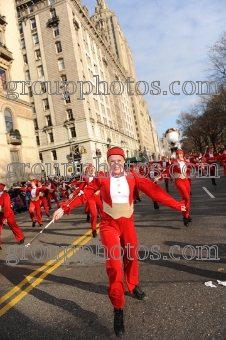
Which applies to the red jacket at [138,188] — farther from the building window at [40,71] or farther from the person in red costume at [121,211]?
the building window at [40,71]

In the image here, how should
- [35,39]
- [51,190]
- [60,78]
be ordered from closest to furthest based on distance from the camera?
[51,190], [60,78], [35,39]

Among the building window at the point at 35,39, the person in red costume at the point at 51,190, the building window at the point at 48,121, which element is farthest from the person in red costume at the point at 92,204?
the building window at the point at 35,39

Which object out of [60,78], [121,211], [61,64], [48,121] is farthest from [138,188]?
[61,64]

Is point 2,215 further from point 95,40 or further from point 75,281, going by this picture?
point 95,40

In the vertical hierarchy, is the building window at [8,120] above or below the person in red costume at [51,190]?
above

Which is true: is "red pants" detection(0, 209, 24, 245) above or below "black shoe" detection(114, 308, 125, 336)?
above

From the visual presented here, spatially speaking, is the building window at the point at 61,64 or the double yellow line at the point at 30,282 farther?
the building window at the point at 61,64

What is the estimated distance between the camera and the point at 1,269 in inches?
236

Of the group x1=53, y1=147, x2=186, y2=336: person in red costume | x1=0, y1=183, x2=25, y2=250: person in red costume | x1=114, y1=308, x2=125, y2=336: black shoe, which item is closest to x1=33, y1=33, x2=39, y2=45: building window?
x1=0, y1=183, x2=25, y2=250: person in red costume

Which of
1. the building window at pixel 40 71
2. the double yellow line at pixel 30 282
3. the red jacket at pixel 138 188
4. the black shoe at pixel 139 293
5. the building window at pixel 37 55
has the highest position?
the building window at pixel 37 55

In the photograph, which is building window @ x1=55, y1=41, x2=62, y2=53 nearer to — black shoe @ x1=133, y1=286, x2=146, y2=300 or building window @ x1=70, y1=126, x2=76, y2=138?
building window @ x1=70, y1=126, x2=76, y2=138

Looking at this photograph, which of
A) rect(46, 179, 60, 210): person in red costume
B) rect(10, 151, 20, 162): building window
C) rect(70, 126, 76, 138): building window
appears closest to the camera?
rect(46, 179, 60, 210): person in red costume

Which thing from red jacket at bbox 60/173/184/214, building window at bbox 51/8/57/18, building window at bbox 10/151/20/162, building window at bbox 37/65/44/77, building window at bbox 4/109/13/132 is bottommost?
red jacket at bbox 60/173/184/214

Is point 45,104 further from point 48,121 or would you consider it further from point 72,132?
point 72,132
